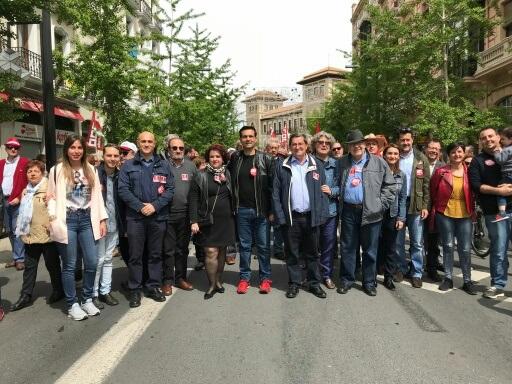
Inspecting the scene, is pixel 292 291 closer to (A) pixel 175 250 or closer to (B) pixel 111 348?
(A) pixel 175 250

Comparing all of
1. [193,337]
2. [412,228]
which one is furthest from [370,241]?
[193,337]

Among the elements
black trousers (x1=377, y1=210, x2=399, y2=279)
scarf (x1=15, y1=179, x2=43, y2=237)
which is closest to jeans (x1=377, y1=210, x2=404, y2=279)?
black trousers (x1=377, y1=210, x2=399, y2=279)

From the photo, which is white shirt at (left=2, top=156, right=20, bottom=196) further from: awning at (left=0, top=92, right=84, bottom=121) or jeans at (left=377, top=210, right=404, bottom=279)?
awning at (left=0, top=92, right=84, bottom=121)

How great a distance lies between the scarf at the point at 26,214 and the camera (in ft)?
17.1

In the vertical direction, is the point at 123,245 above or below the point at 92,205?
below

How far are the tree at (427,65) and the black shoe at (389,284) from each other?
11905 mm

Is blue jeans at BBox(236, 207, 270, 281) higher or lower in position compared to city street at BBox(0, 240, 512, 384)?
higher

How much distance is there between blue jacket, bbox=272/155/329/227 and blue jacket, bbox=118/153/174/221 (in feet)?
4.14

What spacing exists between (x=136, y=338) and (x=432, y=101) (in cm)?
1643

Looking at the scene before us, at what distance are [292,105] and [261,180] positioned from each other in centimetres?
10153

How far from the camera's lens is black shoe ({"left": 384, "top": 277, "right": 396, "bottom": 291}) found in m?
5.92

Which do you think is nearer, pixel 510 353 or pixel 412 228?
pixel 510 353

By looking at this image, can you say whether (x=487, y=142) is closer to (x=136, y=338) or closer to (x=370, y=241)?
(x=370, y=241)

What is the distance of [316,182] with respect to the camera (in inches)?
221
